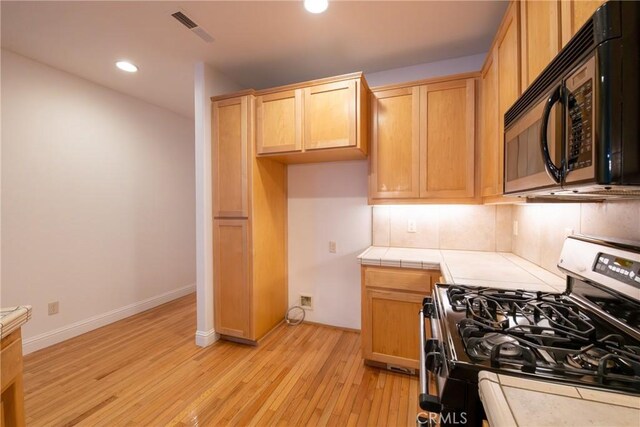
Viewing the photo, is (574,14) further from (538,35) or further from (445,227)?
(445,227)

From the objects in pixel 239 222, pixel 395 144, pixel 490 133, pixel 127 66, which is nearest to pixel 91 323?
pixel 239 222

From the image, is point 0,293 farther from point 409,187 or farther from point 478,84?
point 478,84

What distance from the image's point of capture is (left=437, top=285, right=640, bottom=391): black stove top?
2.01 feet

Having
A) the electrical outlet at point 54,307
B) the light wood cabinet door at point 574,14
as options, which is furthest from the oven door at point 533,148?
the electrical outlet at point 54,307

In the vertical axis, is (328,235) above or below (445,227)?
below

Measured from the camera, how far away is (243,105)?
231cm

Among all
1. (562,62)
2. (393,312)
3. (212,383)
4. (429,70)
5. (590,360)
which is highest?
(429,70)

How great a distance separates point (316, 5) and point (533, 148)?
1.56 metres

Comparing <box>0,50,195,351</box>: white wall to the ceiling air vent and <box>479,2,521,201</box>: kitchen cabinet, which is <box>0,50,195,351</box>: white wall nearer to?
the ceiling air vent

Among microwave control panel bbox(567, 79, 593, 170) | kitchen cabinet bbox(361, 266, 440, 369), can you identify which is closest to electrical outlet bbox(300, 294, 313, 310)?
kitchen cabinet bbox(361, 266, 440, 369)

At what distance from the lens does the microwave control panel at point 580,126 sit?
1.85 feet

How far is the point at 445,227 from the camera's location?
2.27 metres

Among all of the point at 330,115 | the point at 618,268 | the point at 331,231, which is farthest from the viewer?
the point at 331,231

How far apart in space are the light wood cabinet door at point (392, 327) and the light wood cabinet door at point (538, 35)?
4.68 ft
